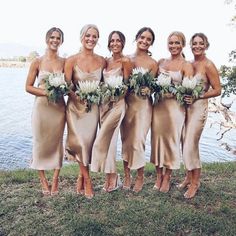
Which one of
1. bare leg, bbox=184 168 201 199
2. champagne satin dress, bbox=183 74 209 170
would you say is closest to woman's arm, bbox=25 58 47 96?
champagne satin dress, bbox=183 74 209 170

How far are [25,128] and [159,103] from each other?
19.6 meters

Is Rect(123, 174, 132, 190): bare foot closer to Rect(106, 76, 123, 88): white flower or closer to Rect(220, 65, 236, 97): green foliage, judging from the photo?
Rect(106, 76, 123, 88): white flower

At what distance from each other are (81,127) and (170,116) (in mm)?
1619

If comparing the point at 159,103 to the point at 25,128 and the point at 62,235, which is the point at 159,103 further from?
the point at 25,128

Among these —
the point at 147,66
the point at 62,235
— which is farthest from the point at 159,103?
the point at 62,235

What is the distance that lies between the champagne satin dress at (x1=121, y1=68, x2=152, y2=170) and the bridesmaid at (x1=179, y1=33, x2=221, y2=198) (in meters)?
0.76

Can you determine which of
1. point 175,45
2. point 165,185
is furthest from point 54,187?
point 175,45

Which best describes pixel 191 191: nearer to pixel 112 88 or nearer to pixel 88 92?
pixel 112 88

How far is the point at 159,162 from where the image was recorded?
7.34 meters

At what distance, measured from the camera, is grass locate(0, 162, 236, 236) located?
6230mm

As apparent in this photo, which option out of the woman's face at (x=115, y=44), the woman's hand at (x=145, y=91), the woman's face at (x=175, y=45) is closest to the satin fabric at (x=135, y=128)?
the woman's hand at (x=145, y=91)

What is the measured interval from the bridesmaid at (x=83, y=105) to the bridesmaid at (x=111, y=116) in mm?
132

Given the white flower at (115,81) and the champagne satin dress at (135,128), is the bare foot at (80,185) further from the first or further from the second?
the white flower at (115,81)

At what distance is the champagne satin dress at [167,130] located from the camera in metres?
7.05
